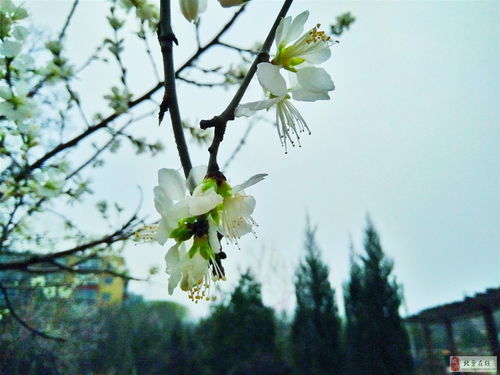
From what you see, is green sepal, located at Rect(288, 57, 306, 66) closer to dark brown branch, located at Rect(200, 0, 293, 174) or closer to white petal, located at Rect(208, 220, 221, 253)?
dark brown branch, located at Rect(200, 0, 293, 174)

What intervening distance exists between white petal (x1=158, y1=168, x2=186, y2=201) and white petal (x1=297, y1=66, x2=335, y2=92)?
9.0 inches

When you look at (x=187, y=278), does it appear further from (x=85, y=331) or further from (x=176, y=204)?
(x=85, y=331)

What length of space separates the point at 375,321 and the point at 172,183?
810cm

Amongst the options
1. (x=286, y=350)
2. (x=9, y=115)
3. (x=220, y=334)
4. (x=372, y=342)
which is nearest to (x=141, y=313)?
(x=220, y=334)

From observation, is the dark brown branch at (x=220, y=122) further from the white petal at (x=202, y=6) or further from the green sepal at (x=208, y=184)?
the white petal at (x=202, y=6)

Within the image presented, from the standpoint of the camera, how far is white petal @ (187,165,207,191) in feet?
1.48

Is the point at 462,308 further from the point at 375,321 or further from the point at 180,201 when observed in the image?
the point at 180,201

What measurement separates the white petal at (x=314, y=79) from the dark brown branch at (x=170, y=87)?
19 centimetres

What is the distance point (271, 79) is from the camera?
0.50 metres


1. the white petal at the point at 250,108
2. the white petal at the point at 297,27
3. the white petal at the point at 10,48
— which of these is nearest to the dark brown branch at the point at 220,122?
the white petal at the point at 250,108

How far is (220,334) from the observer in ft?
28.1

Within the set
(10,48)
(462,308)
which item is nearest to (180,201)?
(10,48)

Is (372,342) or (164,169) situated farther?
(372,342)

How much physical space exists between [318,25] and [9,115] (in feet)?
4.17
